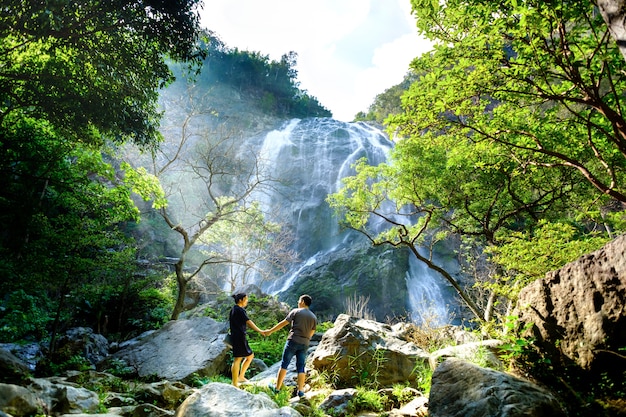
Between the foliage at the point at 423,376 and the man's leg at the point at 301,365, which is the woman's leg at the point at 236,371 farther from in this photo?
the foliage at the point at 423,376

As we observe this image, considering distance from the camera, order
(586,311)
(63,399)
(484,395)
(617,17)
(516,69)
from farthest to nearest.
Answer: (516,69) < (63,399) < (586,311) < (484,395) < (617,17)

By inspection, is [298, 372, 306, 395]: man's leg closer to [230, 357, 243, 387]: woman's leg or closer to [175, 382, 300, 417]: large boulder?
[230, 357, 243, 387]: woman's leg

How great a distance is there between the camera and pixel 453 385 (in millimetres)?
3307

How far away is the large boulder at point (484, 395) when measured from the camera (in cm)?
279

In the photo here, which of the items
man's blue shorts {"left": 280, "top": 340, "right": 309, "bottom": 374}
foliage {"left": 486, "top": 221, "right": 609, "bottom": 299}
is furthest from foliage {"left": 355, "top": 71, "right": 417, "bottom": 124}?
man's blue shorts {"left": 280, "top": 340, "right": 309, "bottom": 374}

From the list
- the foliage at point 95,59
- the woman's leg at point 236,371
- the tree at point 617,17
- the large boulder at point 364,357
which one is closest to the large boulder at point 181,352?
the woman's leg at point 236,371

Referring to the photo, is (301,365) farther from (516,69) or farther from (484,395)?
(516,69)

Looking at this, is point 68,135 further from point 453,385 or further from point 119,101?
point 453,385

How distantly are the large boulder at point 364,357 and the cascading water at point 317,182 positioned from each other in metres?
12.9

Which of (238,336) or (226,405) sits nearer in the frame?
(226,405)

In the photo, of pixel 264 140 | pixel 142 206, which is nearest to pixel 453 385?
pixel 142 206

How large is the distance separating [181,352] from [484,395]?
7077mm

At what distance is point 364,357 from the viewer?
19.6 ft

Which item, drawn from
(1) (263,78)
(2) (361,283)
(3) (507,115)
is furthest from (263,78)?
(3) (507,115)
